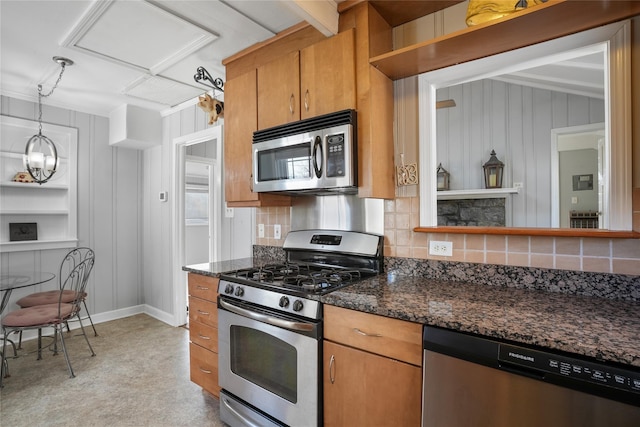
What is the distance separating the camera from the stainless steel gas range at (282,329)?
1464 mm

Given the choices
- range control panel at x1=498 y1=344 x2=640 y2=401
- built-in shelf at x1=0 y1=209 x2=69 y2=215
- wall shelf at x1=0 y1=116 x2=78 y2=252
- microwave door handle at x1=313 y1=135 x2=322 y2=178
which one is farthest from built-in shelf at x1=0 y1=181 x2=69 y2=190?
range control panel at x1=498 y1=344 x2=640 y2=401

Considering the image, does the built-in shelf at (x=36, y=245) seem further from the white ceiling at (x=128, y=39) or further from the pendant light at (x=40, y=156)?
the white ceiling at (x=128, y=39)

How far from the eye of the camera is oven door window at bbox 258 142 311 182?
6.09 ft

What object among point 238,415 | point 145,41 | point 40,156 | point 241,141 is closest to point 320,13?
point 241,141

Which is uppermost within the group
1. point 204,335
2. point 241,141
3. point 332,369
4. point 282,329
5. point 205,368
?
point 241,141

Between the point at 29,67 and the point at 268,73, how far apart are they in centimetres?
219

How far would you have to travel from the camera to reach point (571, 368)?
88cm

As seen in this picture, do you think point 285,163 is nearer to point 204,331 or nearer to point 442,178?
point 442,178

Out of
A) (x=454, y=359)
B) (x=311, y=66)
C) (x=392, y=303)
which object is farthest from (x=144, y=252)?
(x=454, y=359)

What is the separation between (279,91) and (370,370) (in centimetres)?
168

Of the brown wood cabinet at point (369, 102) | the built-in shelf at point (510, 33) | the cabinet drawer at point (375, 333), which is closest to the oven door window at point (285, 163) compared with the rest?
the brown wood cabinet at point (369, 102)

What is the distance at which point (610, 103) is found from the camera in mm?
1324

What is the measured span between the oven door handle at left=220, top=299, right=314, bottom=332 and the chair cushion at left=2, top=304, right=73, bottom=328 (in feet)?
5.57

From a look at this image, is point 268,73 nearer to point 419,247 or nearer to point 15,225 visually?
point 419,247
